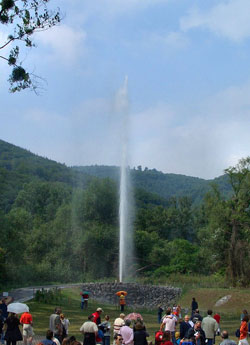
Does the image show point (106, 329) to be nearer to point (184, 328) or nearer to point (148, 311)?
point (184, 328)

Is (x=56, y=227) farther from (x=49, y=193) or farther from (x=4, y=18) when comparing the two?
(x=4, y=18)

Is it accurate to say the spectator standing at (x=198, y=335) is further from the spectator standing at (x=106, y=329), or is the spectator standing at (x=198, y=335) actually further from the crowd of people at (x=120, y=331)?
the spectator standing at (x=106, y=329)

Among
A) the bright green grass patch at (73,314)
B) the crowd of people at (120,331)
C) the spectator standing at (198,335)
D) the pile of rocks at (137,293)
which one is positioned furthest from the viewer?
the pile of rocks at (137,293)

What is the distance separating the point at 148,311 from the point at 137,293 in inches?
296

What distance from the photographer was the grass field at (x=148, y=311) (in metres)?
Answer: 25.1

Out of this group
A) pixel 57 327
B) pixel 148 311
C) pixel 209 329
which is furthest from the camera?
pixel 148 311

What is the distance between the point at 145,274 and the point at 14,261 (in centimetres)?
1916

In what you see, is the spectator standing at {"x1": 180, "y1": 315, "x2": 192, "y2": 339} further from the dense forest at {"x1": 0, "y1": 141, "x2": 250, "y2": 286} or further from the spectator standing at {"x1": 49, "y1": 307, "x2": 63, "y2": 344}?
the dense forest at {"x1": 0, "y1": 141, "x2": 250, "y2": 286}

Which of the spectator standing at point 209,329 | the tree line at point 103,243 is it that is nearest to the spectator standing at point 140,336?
the spectator standing at point 209,329

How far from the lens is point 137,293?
42.8m

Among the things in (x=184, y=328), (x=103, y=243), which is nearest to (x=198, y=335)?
(x=184, y=328)

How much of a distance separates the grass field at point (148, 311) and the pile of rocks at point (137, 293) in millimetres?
1268

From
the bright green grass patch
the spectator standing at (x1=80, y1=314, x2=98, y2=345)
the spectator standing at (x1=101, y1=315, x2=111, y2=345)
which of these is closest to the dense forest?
the bright green grass patch

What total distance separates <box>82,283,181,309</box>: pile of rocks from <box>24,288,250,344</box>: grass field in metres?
1.27
